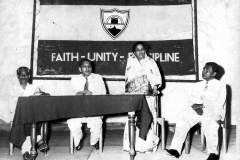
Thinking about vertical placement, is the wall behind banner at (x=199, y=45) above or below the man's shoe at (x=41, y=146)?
above

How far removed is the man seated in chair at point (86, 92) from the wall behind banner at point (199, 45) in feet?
4.42

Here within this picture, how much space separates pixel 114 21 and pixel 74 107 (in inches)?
127

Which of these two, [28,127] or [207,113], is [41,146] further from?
[207,113]

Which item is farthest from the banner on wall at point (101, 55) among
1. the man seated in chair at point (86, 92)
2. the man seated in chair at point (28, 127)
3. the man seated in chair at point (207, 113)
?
the man seated in chair at point (207, 113)

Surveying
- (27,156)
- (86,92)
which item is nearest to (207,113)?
(86,92)

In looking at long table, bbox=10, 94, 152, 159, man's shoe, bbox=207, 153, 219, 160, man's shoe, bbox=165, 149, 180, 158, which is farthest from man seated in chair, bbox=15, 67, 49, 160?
man's shoe, bbox=207, 153, 219, 160

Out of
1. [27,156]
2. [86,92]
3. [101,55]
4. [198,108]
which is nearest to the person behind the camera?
[27,156]

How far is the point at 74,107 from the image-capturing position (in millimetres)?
3762

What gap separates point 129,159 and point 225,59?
3613mm

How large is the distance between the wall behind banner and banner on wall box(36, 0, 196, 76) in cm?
28

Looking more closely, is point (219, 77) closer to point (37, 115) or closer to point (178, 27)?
point (178, 27)

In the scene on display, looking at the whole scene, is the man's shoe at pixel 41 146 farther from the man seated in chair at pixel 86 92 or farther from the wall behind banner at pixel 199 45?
the wall behind banner at pixel 199 45

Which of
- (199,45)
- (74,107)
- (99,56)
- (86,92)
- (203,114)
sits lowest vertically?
(203,114)

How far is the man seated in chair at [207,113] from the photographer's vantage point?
13.0 ft
